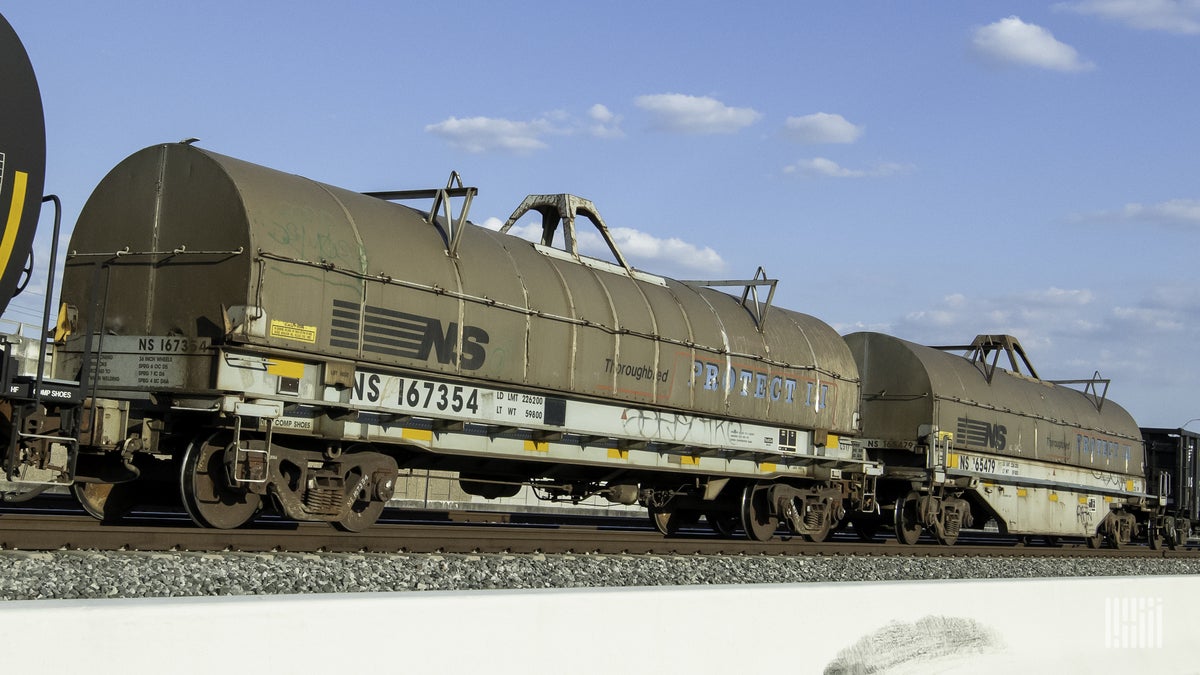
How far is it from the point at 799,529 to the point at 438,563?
9.76 meters

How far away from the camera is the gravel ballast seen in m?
7.50

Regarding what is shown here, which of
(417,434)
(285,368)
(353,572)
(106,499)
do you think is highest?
(285,368)

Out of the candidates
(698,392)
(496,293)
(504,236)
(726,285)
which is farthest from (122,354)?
(726,285)

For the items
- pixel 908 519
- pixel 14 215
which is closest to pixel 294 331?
pixel 14 215

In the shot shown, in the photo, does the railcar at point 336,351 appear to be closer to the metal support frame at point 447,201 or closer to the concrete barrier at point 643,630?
the metal support frame at point 447,201

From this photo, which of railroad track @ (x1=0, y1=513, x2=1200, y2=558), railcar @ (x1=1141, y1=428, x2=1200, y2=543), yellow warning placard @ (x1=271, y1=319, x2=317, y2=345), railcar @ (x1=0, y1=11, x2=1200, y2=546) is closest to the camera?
railroad track @ (x1=0, y1=513, x2=1200, y2=558)

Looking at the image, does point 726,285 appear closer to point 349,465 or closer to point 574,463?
point 574,463

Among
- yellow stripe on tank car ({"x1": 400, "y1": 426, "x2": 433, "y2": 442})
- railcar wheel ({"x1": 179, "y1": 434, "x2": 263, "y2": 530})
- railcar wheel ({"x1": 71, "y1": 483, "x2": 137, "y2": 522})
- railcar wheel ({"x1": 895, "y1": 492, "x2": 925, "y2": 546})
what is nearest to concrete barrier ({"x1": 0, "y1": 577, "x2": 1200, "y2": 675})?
railcar wheel ({"x1": 179, "y1": 434, "x2": 263, "y2": 530})

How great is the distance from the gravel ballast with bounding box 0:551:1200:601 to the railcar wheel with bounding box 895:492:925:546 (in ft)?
25.0

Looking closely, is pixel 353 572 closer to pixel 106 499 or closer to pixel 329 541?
pixel 329 541

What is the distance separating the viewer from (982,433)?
23.5m

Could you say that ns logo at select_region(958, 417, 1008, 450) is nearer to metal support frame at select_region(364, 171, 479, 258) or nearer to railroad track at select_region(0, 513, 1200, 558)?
railroad track at select_region(0, 513, 1200, 558)

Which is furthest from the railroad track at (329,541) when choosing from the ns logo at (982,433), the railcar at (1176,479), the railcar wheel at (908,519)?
the railcar at (1176,479)

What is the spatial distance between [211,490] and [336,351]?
1.85 m
